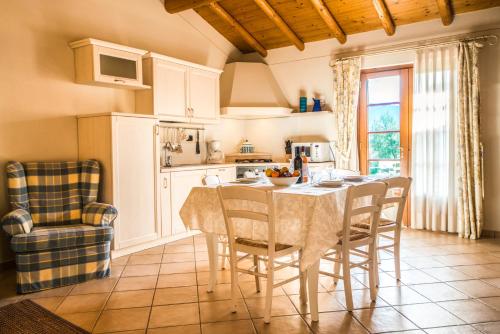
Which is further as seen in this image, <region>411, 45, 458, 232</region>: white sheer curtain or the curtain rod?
<region>411, 45, 458, 232</region>: white sheer curtain

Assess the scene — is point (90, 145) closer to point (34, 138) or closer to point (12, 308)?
point (34, 138)

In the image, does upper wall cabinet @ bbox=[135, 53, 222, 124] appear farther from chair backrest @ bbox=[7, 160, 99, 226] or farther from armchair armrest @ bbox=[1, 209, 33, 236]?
armchair armrest @ bbox=[1, 209, 33, 236]

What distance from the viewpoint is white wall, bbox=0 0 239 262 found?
3.55 metres

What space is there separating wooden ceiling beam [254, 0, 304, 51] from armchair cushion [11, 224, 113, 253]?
10.8 feet

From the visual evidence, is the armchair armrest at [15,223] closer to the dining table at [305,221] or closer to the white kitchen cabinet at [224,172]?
the dining table at [305,221]

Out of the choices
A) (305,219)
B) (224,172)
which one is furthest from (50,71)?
(305,219)

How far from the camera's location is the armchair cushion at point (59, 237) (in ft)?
9.68

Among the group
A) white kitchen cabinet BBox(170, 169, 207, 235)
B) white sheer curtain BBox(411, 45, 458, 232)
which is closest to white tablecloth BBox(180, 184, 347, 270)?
white kitchen cabinet BBox(170, 169, 207, 235)

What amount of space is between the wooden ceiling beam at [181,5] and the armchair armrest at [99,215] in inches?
106

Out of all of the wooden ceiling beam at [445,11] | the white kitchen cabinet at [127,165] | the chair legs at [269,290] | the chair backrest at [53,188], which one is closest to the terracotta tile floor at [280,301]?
the chair legs at [269,290]

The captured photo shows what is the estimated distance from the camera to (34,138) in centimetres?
375

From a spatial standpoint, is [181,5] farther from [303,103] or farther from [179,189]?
[179,189]

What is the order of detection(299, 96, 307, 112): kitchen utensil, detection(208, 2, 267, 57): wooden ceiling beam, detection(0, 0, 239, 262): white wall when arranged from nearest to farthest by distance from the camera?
detection(0, 0, 239, 262): white wall < detection(208, 2, 267, 57): wooden ceiling beam < detection(299, 96, 307, 112): kitchen utensil

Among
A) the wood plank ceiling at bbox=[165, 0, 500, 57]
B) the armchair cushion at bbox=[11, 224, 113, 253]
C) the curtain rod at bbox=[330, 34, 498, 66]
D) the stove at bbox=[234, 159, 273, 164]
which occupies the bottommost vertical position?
the armchair cushion at bbox=[11, 224, 113, 253]
